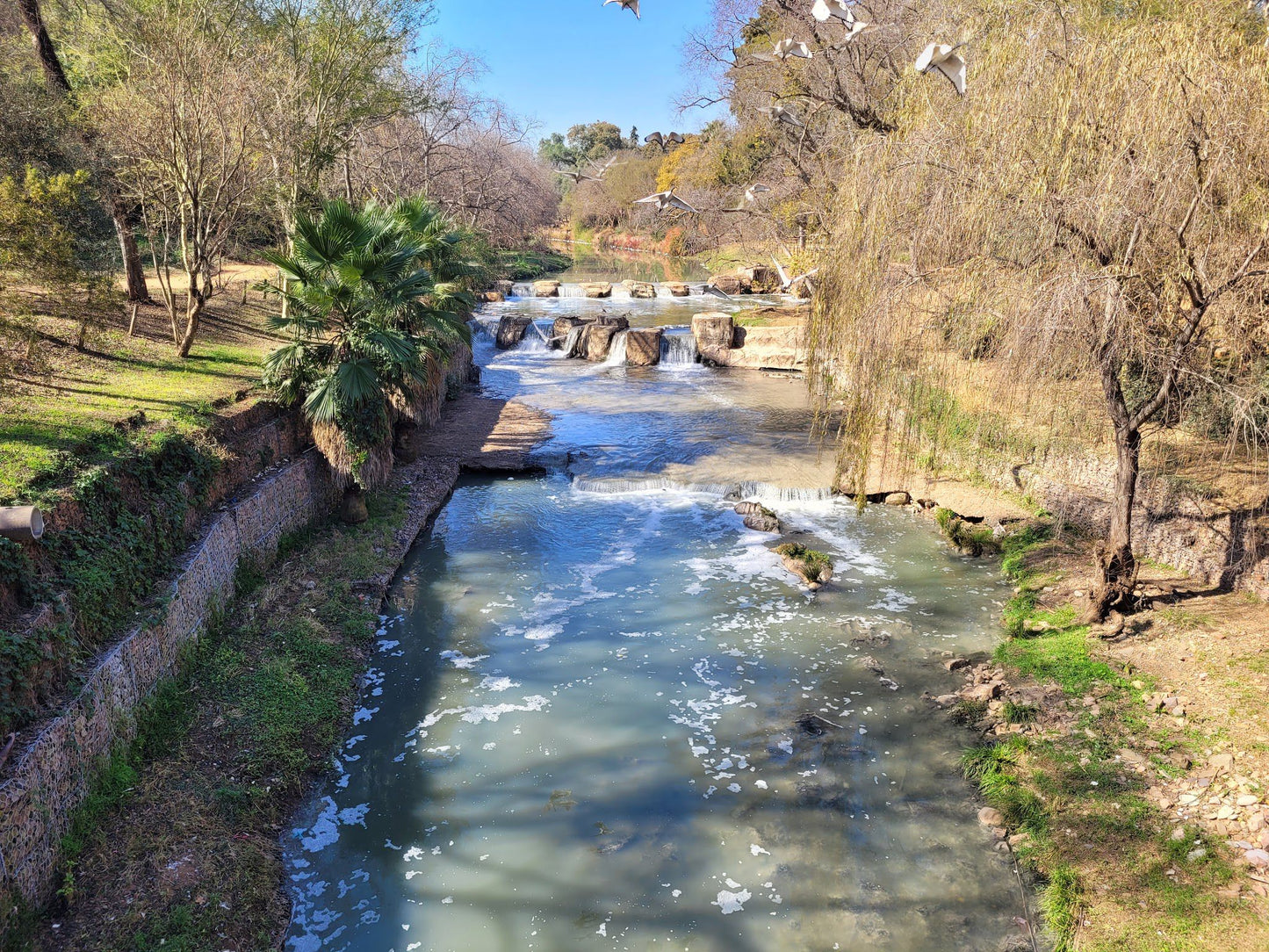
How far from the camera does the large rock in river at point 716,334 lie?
1012 inches

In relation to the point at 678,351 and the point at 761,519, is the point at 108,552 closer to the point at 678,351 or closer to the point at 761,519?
the point at 761,519

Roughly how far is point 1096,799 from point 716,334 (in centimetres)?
2037

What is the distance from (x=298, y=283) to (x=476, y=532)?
4.58 metres

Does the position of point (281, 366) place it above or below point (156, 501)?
above

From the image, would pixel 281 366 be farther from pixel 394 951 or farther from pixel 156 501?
pixel 394 951

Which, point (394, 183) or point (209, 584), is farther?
point (394, 183)

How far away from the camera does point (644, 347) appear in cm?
2577

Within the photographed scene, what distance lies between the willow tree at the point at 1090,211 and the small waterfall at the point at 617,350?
16.9 meters

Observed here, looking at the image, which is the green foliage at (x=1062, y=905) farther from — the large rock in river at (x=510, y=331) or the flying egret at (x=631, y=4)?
the large rock in river at (x=510, y=331)

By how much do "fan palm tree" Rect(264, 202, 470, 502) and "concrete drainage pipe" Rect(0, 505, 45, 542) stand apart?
5429mm

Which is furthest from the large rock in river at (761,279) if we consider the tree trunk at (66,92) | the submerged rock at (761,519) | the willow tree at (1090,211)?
the willow tree at (1090,211)

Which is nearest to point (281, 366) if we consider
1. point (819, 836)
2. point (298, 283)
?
point (298, 283)

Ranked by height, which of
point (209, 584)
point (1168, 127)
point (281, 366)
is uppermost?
point (1168, 127)

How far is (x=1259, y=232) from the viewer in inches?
265
